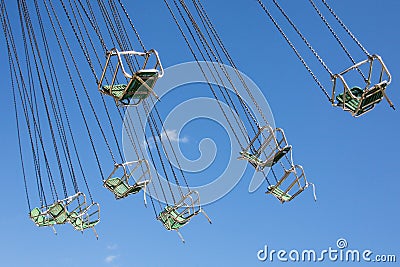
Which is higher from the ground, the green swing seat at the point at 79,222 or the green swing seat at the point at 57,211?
the green swing seat at the point at 57,211

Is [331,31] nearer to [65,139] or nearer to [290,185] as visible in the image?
[290,185]

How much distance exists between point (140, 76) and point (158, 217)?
6339 millimetres

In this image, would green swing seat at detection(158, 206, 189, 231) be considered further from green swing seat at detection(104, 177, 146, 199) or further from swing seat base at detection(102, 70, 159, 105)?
swing seat base at detection(102, 70, 159, 105)

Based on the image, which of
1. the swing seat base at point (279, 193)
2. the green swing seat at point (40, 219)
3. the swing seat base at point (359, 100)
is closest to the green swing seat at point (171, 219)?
the swing seat base at point (279, 193)

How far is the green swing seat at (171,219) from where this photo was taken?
15086 mm

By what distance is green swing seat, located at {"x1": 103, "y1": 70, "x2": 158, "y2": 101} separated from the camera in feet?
33.8

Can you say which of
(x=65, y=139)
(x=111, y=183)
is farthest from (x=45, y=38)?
(x=111, y=183)

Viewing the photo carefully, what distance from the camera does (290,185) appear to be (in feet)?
43.7

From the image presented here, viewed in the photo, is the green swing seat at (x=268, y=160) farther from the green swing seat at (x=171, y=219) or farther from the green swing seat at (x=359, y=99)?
the green swing seat at (x=171, y=219)

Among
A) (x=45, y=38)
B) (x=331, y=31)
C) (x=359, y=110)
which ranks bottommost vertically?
(x=359, y=110)

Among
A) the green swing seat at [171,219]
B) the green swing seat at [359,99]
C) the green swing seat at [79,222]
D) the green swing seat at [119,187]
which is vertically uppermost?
Answer: the green swing seat at [79,222]

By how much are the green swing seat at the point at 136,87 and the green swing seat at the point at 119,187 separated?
4383 mm

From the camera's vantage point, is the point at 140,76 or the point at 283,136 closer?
the point at 140,76

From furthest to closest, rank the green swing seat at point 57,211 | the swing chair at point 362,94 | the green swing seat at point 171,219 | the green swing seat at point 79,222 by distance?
1. the green swing seat at point 79,222
2. the green swing seat at point 57,211
3. the green swing seat at point 171,219
4. the swing chair at point 362,94
